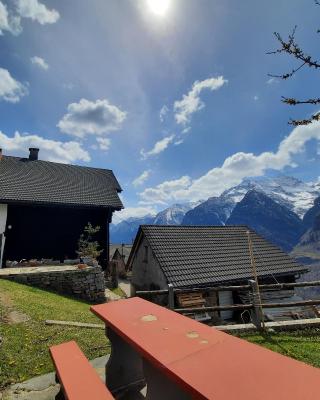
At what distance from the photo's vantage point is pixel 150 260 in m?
16.9

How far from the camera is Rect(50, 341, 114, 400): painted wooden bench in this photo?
9.52 feet

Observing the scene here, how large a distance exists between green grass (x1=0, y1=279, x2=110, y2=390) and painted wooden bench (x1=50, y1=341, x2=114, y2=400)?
145 cm

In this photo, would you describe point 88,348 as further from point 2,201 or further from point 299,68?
point 2,201

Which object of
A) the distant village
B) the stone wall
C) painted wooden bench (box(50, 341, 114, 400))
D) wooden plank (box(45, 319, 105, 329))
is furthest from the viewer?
the distant village

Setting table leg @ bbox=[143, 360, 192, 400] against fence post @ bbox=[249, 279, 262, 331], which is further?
fence post @ bbox=[249, 279, 262, 331]

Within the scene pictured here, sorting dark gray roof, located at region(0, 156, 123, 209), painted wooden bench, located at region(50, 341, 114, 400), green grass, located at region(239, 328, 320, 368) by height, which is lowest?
green grass, located at region(239, 328, 320, 368)

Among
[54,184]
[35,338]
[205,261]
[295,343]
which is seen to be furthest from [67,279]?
[54,184]

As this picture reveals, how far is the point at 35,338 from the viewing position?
6355 millimetres

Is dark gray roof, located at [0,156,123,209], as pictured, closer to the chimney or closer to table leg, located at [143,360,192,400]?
the chimney

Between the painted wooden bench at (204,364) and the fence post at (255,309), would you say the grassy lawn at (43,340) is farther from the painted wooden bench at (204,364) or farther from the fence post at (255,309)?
the painted wooden bench at (204,364)

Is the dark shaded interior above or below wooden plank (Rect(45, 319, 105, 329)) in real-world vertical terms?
above

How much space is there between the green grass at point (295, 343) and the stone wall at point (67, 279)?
327 inches

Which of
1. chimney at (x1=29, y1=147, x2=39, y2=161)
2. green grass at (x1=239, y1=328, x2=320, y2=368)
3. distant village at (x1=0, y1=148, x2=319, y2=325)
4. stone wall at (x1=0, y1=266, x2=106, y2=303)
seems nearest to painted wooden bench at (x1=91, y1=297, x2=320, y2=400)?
green grass at (x1=239, y1=328, x2=320, y2=368)

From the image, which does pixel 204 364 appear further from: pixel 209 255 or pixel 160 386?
pixel 209 255
